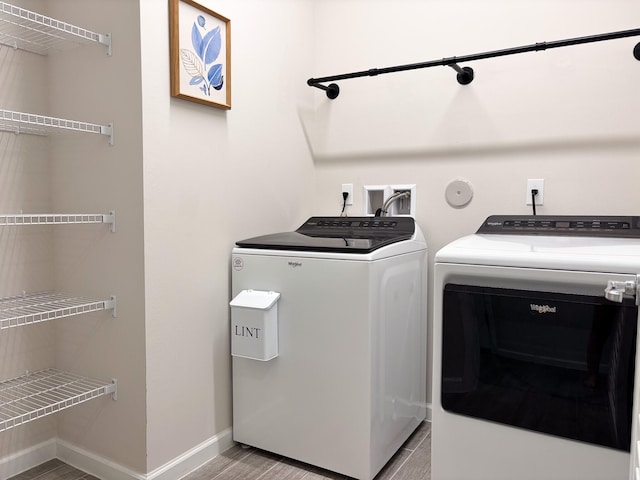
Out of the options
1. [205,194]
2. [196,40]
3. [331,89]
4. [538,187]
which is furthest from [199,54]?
[538,187]

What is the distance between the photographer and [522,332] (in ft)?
4.52

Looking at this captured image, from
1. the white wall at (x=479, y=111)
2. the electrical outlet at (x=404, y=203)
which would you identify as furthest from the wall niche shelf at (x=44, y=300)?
the electrical outlet at (x=404, y=203)

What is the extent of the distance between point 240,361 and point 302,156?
42.6 inches

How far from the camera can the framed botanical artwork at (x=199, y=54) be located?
5.57 feet

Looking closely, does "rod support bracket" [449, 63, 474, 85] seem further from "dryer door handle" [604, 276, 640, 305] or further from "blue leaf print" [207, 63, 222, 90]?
"dryer door handle" [604, 276, 640, 305]

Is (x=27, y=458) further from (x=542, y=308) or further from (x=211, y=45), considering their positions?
(x=542, y=308)

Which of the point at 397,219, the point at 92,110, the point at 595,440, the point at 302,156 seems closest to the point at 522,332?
the point at 595,440

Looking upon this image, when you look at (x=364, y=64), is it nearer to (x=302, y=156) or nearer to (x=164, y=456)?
(x=302, y=156)

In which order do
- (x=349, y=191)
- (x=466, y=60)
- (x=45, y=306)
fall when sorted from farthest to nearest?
(x=349, y=191) → (x=466, y=60) → (x=45, y=306)

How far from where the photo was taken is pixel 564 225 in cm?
184

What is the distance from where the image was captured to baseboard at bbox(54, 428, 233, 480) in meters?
1.73

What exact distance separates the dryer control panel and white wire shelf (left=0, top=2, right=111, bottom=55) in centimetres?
163

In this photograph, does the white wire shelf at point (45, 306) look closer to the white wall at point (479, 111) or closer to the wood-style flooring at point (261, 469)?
Result: the wood-style flooring at point (261, 469)

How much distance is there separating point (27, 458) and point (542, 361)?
6.25 feet
